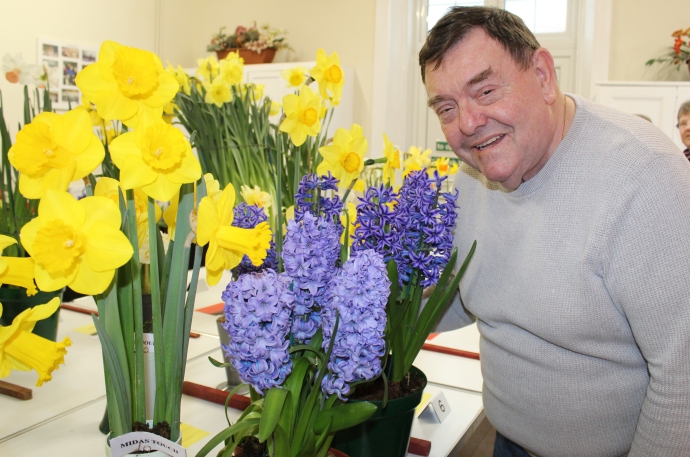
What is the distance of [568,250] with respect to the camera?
0.94m

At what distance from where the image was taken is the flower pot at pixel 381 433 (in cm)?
83

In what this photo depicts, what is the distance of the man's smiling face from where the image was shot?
92cm

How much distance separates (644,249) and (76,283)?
0.76 metres

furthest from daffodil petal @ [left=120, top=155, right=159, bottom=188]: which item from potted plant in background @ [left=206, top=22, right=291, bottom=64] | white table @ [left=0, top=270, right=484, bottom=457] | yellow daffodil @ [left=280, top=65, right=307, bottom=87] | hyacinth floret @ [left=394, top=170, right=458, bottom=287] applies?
potted plant in background @ [left=206, top=22, right=291, bottom=64]

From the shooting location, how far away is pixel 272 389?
61cm

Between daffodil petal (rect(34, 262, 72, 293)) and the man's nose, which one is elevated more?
the man's nose

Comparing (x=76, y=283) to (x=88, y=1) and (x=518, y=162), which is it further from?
(x=88, y=1)

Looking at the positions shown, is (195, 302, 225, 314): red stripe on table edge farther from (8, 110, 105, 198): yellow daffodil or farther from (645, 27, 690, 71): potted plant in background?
(645, 27, 690, 71): potted plant in background

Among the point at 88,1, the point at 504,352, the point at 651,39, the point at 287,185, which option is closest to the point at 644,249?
the point at 504,352

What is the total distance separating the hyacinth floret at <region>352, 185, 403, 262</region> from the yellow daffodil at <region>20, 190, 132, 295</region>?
35 centimetres

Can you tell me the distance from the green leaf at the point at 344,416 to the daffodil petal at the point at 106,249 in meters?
0.29

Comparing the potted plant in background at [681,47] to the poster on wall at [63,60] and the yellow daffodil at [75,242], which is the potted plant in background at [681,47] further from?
the poster on wall at [63,60]

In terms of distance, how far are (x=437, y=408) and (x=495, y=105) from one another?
606 mm

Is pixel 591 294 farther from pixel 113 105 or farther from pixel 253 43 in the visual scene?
pixel 253 43
